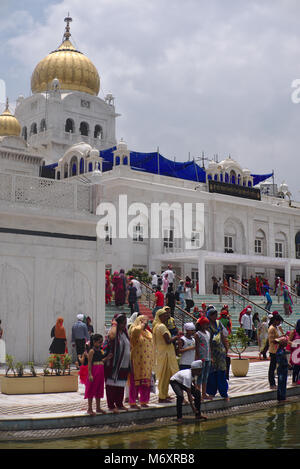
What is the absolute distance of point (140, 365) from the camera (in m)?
8.94

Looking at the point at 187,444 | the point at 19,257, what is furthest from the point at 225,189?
the point at 187,444

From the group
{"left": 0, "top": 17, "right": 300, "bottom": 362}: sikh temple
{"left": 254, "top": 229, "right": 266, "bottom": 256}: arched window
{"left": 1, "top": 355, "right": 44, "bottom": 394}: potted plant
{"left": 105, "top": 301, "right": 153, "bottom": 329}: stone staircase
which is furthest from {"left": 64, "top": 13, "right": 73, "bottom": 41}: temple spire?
{"left": 1, "top": 355, "right": 44, "bottom": 394}: potted plant

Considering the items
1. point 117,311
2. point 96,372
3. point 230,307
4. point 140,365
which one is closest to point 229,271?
point 230,307

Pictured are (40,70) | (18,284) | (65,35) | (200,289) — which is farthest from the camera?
(65,35)

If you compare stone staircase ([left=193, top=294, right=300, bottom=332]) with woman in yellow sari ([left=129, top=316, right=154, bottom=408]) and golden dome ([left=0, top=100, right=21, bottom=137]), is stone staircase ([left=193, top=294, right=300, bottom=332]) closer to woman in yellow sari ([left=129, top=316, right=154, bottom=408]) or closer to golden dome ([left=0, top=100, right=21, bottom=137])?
woman in yellow sari ([left=129, top=316, right=154, bottom=408])

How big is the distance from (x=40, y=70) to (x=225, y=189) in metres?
17.1

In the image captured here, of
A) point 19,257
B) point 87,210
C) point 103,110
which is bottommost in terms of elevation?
point 19,257

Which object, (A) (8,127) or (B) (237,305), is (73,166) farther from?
(B) (237,305)

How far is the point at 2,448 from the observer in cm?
691

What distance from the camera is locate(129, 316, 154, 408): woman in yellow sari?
29.2 ft

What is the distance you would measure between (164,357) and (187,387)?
1.04 meters

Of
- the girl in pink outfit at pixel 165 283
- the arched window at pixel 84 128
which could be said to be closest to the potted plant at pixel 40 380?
the girl in pink outfit at pixel 165 283

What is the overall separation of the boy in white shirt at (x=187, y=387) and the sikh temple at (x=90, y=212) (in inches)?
237

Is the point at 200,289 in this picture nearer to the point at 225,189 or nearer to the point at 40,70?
the point at 225,189
